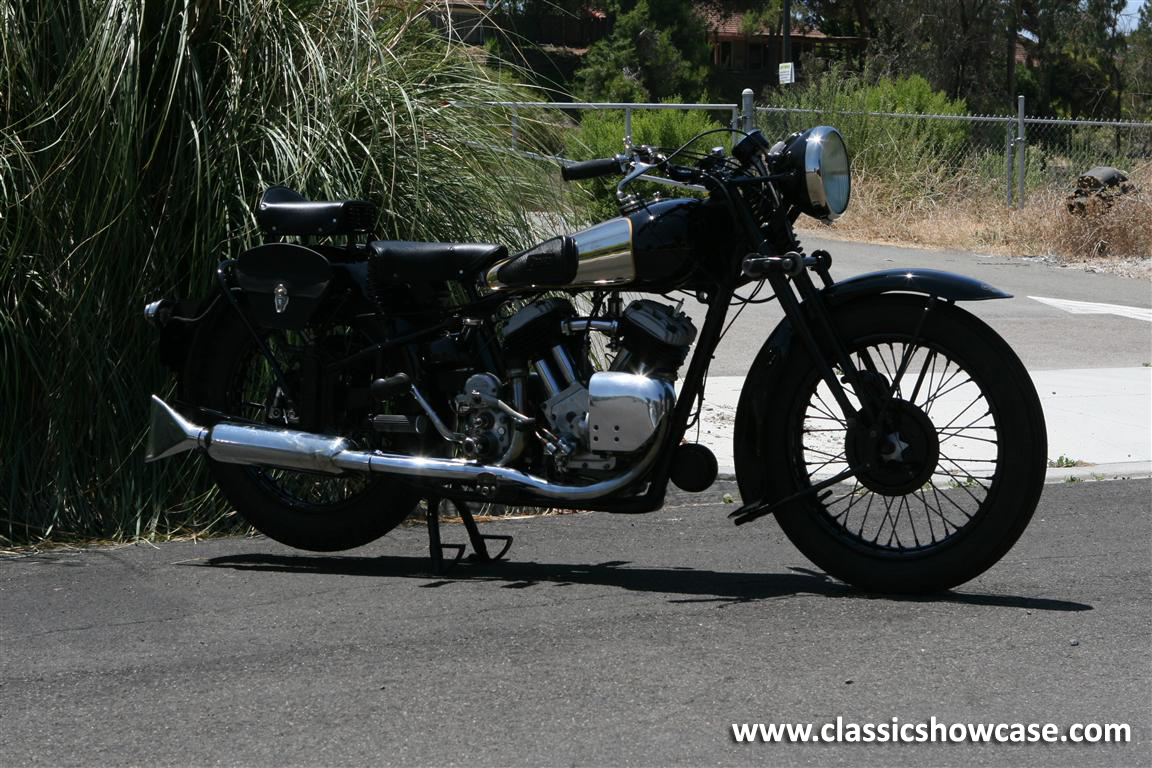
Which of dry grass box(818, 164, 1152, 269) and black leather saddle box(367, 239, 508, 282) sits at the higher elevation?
black leather saddle box(367, 239, 508, 282)

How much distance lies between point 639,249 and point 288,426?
1.55 metres

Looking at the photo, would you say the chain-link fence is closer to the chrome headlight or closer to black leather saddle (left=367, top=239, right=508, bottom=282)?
black leather saddle (left=367, top=239, right=508, bottom=282)

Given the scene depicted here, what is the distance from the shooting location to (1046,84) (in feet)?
177

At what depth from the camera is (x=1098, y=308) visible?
13.1 meters

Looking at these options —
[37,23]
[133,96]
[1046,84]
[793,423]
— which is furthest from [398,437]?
[1046,84]

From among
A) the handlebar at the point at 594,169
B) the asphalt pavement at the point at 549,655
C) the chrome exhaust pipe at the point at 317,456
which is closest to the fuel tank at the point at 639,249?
the handlebar at the point at 594,169

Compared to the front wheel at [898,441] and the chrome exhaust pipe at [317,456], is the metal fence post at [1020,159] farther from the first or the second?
the chrome exhaust pipe at [317,456]

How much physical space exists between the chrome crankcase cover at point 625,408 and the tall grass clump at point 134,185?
1.81 m

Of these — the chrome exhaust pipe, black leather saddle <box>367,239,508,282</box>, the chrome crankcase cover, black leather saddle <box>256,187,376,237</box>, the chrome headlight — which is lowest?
the chrome exhaust pipe

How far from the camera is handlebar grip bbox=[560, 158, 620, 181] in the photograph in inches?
185

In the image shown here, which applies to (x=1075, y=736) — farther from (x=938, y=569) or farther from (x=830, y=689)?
(x=938, y=569)

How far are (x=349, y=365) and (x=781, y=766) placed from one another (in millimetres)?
2485

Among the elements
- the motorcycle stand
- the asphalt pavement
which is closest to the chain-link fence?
the motorcycle stand

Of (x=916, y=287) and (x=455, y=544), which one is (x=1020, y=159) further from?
(x=916, y=287)
